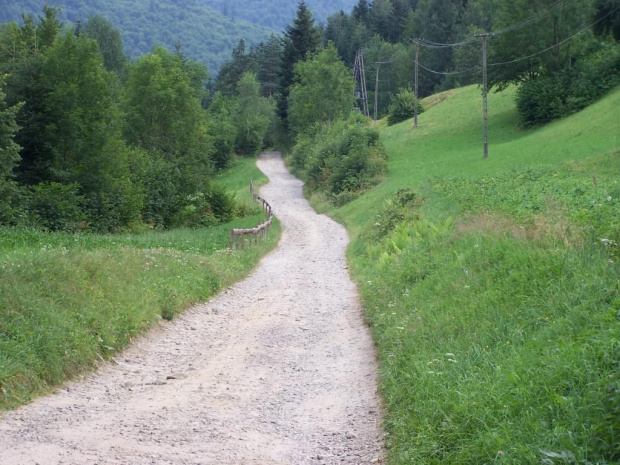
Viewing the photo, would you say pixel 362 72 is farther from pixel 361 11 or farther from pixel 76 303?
pixel 76 303

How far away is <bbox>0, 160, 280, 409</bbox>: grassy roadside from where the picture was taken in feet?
27.9

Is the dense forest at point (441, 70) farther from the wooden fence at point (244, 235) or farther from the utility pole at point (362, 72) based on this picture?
the wooden fence at point (244, 235)

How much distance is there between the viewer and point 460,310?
958 cm

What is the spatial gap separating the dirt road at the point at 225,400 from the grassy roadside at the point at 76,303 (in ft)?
1.05

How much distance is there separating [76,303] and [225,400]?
11.9 feet

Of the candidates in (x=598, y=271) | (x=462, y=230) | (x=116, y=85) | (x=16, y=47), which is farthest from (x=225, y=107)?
(x=598, y=271)

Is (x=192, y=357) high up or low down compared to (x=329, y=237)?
up

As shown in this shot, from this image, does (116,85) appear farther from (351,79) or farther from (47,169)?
(47,169)

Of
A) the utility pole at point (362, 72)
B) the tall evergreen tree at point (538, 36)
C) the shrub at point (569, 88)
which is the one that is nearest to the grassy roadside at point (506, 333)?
the shrub at point (569, 88)

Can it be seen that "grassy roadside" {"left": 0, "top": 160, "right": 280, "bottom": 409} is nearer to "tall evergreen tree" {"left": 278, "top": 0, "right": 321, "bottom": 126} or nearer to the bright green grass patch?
the bright green grass patch

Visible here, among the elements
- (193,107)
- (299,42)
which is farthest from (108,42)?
(193,107)

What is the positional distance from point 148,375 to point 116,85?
56.3 m

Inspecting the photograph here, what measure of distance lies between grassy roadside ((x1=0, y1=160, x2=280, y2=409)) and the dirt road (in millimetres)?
319

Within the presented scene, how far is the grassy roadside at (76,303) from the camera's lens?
8.49 metres
